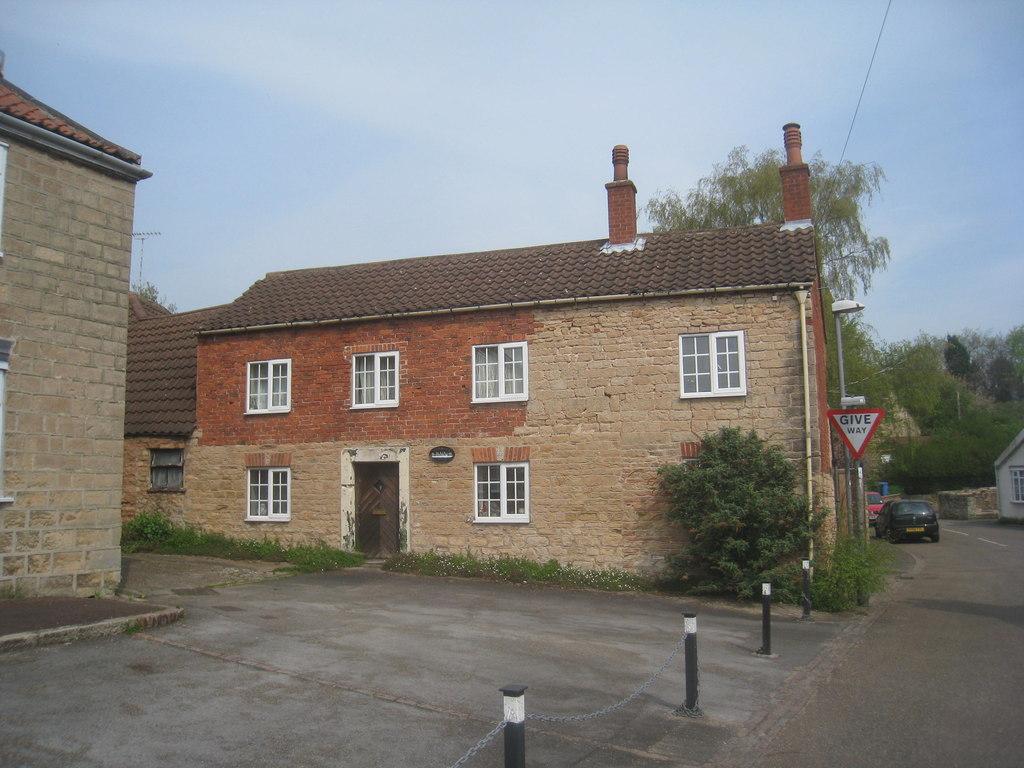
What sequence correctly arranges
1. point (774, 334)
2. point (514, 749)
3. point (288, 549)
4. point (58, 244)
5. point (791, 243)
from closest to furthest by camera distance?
point (514, 749)
point (58, 244)
point (774, 334)
point (791, 243)
point (288, 549)

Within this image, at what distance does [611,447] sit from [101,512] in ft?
29.6

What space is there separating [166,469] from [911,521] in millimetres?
25700

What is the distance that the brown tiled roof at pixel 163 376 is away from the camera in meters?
20.5

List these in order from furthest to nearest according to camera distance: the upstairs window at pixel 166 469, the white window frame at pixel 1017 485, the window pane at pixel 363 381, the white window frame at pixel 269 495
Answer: the white window frame at pixel 1017 485 → the upstairs window at pixel 166 469 → the white window frame at pixel 269 495 → the window pane at pixel 363 381

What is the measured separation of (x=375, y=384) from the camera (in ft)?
61.0

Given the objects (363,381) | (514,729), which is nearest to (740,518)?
(363,381)

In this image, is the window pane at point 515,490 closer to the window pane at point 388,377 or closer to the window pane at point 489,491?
the window pane at point 489,491

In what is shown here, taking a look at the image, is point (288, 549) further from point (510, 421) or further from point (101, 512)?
point (101, 512)

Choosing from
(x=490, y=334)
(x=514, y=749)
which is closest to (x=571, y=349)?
(x=490, y=334)

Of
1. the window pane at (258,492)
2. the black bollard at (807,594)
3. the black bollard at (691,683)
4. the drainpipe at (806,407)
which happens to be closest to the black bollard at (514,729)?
the black bollard at (691,683)

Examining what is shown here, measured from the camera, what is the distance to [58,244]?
1166 centimetres

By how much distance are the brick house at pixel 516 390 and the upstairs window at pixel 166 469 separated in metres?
0.30

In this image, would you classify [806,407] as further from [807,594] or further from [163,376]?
[163,376]

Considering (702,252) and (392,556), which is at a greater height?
(702,252)
